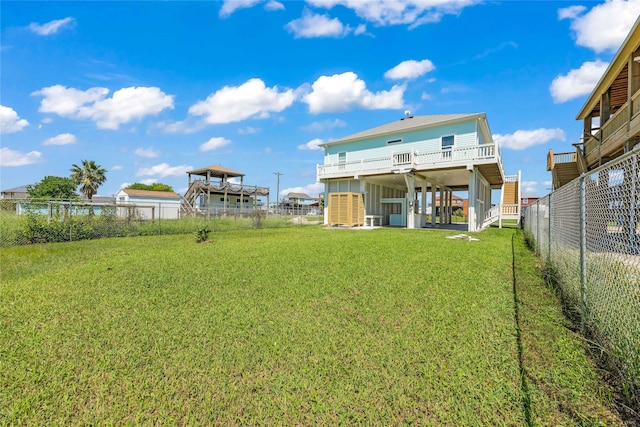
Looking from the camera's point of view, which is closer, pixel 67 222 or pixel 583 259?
pixel 583 259

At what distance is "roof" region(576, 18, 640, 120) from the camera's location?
8.16 metres

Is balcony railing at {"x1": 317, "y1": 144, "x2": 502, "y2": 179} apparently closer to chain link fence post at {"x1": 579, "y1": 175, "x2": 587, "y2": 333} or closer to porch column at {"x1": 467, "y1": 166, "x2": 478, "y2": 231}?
porch column at {"x1": 467, "y1": 166, "x2": 478, "y2": 231}

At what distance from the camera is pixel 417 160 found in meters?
16.1

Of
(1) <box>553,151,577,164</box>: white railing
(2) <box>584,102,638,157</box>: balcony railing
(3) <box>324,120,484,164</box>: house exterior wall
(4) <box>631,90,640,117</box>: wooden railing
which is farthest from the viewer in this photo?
(3) <box>324,120,484,164</box>: house exterior wall

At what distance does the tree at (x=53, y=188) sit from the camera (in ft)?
139

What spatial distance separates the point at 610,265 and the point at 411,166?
44.8 ft

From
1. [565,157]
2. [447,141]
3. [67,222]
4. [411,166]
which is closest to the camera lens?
[67,222]

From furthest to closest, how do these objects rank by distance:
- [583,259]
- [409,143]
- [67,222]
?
[409,143], [67,222], [583,259]

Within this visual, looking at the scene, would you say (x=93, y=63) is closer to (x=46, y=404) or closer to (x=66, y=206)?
(x=66, y=206)

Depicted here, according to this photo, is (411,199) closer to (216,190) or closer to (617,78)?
(617,78)

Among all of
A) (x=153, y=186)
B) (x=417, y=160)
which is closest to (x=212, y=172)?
(x=417, y=160)

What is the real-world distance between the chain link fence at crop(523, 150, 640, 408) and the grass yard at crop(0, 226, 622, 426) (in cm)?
23

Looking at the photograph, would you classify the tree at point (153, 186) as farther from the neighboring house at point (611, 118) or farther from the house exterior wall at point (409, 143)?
the neighboring house at point (611, 118)

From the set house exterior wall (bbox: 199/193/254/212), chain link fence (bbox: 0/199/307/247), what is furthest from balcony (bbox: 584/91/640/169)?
house exterior wall (bbox: 199/193/254/212)
